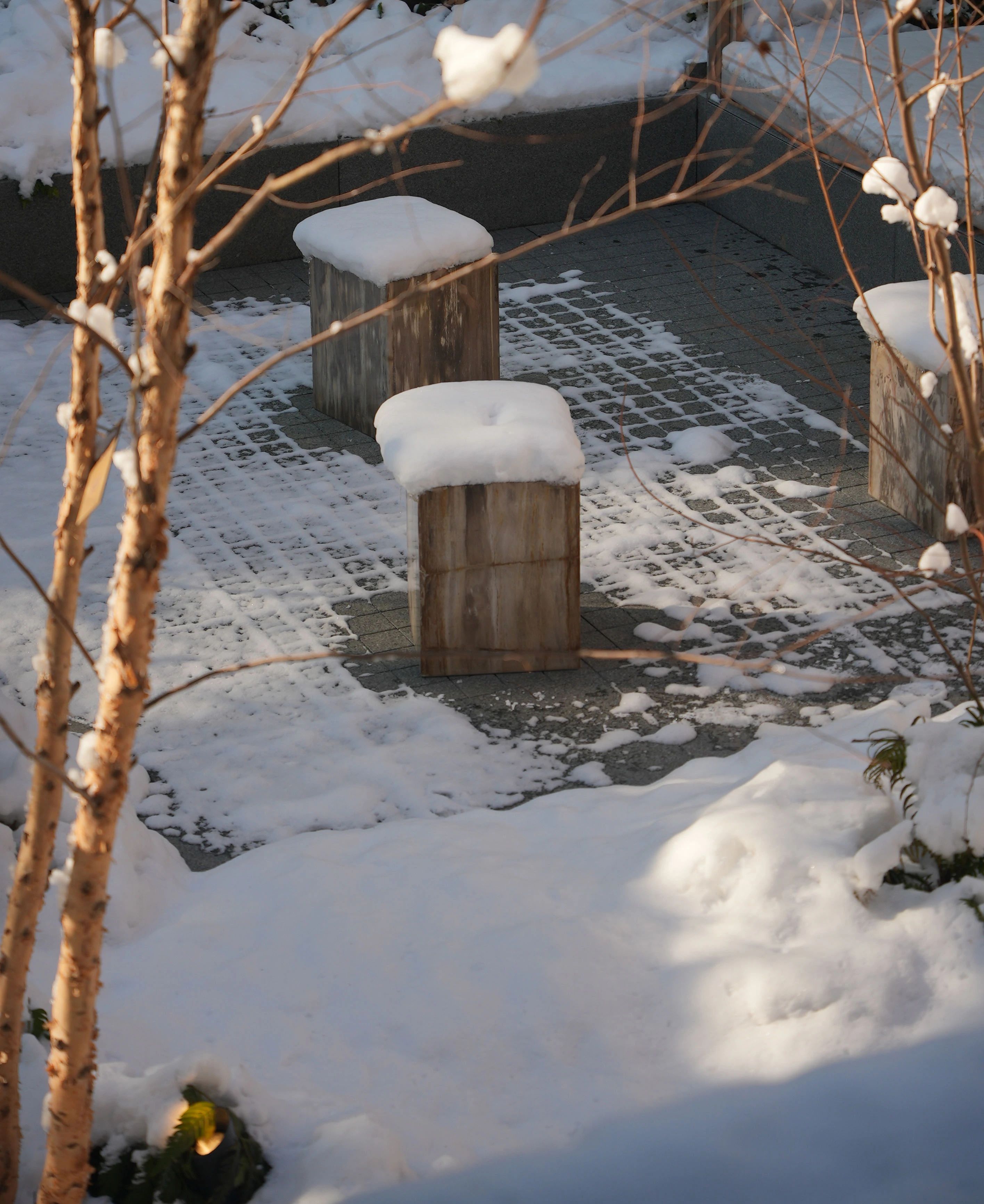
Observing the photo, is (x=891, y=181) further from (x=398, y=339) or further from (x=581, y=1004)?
(x=398, y=339)

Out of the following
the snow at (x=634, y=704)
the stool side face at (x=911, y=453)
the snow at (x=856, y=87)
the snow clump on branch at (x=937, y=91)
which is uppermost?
the snow clump on branch at (x=937, y=91)

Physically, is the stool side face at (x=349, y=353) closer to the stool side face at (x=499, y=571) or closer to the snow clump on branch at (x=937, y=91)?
the stool side face at (x=499, y=571)

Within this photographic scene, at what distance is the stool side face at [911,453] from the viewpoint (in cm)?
517

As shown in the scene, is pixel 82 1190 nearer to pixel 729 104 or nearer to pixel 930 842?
pixel 930 842

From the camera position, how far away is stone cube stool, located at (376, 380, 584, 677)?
4457mm

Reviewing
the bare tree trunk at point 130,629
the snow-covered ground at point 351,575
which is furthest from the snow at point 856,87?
the bare tree trunk at point 130,629

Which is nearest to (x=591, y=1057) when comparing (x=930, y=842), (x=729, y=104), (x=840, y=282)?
(x=930, y=842)

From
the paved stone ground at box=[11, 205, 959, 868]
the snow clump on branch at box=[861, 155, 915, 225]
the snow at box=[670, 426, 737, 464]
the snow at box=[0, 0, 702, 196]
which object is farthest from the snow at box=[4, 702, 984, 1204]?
the snow at box=[0, 0, 702, 196]

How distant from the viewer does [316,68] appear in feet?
27.1

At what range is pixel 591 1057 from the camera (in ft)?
9.24

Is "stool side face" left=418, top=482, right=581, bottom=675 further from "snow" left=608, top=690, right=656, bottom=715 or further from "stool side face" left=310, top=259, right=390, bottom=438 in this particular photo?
"stool side face" left=310, top=259, right=390, bottom=438

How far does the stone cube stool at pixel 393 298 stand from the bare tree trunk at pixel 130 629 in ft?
14.4

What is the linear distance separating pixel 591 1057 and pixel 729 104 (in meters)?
7.33

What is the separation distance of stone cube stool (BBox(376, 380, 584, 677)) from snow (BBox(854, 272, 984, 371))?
120 centimetres
